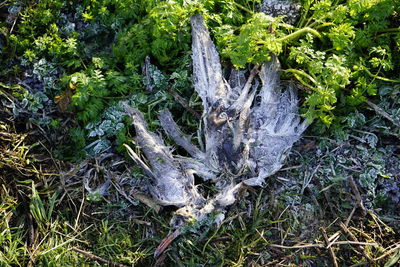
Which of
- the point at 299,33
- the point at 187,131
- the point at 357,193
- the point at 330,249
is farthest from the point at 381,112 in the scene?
the point at 187,131

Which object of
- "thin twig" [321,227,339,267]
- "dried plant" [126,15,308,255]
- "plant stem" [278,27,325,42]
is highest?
"plant stem" [278,27,325,42]

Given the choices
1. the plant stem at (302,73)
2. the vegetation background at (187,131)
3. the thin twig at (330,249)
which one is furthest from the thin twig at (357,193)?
the plant stem at (302,73)

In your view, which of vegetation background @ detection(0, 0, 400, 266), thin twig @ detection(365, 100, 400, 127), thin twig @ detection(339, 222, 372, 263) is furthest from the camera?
thin twig @ detection(365, 100, 400, 127)

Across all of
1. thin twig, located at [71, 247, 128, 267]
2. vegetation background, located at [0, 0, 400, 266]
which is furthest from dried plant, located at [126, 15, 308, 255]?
thin twig, located at [71, 247, 128, 267]

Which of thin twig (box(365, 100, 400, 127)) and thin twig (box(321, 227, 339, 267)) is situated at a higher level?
thin twig (box(365, 100, 400, 127))

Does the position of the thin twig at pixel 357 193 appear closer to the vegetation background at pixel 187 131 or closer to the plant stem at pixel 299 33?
the vegetation background at pixel 187 131

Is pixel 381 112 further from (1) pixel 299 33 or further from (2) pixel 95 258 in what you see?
(2) pixel 95 258

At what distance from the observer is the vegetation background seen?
315 cm

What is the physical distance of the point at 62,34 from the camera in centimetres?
381

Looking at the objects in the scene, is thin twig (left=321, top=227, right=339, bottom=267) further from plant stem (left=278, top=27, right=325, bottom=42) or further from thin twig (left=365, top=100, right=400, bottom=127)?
plant stem (left=278, top=27, right=325, bottom=42)

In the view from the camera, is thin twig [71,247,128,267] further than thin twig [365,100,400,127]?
No

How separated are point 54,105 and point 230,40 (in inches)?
65.9

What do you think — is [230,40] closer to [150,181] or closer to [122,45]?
[122,45]

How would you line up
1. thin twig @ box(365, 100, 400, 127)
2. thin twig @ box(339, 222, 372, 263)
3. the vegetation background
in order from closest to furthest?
thin twig @ box(339, 222, 372, 263), the vegetation background, thin twig @ box(365, 100, 400, 127)
